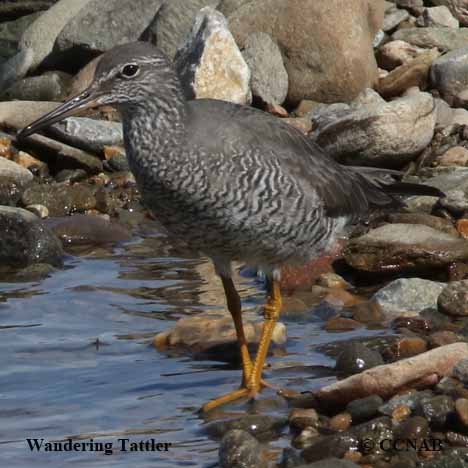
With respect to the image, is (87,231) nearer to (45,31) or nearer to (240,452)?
(45,31)

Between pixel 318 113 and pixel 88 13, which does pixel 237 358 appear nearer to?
pixel 318 113

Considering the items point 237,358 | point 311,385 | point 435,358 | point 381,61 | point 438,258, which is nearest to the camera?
point 435,358

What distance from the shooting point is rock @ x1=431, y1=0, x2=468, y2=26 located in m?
15.2

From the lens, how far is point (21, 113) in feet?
44.4

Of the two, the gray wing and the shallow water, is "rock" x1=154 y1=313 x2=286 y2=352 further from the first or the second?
the gray wing

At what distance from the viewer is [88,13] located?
15.3 metres

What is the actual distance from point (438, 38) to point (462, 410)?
870 cm

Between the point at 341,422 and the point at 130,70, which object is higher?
the point at 130,70

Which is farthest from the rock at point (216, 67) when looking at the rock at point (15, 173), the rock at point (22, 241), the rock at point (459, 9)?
the rock at point (459, 9)

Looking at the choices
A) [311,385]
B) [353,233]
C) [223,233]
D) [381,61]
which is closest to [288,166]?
[223,233]

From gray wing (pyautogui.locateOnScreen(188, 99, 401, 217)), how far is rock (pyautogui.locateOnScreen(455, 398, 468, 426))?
1879 mm

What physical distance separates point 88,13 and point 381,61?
3643 millimetres

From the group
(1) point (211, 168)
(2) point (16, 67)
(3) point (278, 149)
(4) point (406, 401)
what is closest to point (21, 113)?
(2) point (16, 67)

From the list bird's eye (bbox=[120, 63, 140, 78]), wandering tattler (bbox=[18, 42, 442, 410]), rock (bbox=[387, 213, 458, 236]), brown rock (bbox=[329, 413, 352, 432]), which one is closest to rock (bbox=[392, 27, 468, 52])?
rock (bbox=[387, 213, 458, 236])
